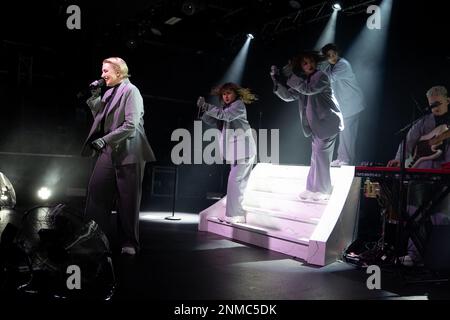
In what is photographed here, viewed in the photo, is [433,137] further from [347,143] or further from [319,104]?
[347,143]

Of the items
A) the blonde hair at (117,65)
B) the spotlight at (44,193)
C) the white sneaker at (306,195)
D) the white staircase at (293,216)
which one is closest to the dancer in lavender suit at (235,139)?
the white staircase at (293,216)

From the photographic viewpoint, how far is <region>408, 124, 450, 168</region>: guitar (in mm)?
4629

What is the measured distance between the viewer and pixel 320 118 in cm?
539

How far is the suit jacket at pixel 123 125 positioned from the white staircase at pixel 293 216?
1930mm

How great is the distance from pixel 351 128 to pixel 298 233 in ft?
7.68

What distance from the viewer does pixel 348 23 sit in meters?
8.45

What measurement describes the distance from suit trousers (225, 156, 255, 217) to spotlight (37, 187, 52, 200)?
4009mm

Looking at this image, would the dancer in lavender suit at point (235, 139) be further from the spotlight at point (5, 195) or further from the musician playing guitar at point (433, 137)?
the spotlight at point (5, 195)

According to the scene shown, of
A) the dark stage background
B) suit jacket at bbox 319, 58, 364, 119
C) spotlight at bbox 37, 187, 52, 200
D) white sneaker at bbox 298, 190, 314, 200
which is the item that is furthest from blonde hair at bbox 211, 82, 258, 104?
spotlight at bbox 37, 187, 52, 200

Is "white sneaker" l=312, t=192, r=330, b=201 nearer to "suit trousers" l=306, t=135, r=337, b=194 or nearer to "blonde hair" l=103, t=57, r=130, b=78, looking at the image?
"suit trousers" l=306, t=135, r=337, b=194

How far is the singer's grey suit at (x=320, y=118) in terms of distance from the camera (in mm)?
5242
